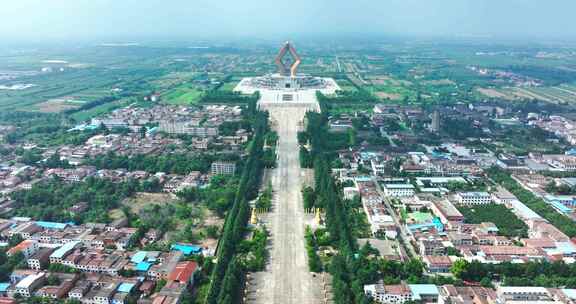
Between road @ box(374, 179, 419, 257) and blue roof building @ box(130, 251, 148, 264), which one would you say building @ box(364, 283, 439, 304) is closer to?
road @ box(374, 179, 419, 257)

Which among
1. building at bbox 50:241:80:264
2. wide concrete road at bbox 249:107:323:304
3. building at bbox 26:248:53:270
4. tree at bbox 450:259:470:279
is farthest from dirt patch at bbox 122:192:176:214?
tree at bbox 450:259:470:279

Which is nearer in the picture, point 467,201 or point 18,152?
point 467,201

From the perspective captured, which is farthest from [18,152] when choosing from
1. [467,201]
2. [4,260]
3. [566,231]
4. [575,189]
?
[575,189]

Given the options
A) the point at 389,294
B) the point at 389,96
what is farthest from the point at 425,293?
the point at 389,96

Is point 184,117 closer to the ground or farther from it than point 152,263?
farther from it

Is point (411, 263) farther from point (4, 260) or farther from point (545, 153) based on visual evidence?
point (545, 153)

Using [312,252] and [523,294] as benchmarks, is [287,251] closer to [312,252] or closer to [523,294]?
[312,252]
